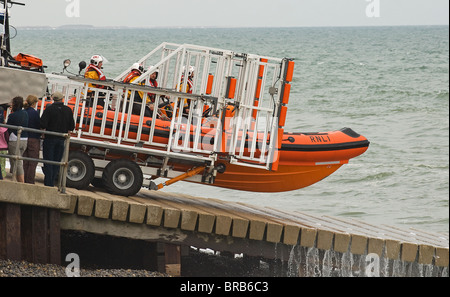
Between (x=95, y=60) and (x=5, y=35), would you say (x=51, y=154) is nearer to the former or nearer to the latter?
(x=95, y=60)

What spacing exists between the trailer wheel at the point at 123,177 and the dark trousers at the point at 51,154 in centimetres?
83

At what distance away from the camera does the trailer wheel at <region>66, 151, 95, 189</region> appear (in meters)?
11.4

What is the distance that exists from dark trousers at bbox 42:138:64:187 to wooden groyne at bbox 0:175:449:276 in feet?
1.19

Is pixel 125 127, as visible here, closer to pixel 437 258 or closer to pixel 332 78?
pixel 437 258

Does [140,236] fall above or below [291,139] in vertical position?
below

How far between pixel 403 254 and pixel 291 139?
2.23m

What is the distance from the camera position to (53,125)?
1078cm

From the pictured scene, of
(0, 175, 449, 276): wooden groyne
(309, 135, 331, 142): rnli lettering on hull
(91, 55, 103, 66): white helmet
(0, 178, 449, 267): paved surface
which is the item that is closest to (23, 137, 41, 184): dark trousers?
(0, 178, 449, 267): paved surface

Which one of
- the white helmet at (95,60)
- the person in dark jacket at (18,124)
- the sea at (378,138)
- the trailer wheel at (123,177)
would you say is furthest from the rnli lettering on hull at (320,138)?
the sea at (378,138)

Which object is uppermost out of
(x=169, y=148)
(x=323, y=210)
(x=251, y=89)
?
(x=251, y=89)

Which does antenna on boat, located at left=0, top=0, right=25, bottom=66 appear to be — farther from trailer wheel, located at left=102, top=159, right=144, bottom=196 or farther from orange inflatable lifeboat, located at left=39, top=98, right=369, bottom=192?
trailer wheel, located at left=102, top=159, right=144, bottom=196

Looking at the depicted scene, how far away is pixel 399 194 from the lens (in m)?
20.3

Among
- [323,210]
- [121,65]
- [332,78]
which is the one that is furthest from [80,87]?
[121,65]

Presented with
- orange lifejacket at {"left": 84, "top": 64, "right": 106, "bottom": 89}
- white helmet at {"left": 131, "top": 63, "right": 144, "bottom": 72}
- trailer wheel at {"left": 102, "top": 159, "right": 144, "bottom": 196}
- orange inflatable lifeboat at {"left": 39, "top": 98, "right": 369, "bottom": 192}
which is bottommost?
trailer wheel at {"left": 102, "top": 159, "right": 144, "bottom": 196}
